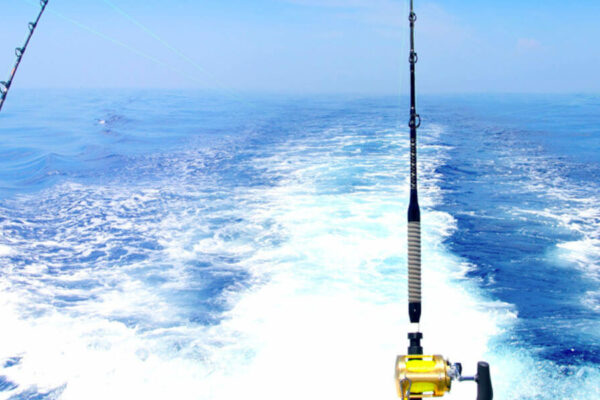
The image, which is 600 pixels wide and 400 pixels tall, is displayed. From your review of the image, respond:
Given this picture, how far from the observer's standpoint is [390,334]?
6887 mm

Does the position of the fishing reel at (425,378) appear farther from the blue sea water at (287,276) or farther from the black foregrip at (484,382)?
the blue sea water at (287,276)

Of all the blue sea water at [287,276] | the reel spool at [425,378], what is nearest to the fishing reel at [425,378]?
the reel spool at [425,378]

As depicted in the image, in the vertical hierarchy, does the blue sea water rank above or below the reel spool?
below

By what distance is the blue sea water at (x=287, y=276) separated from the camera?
5.99 meters

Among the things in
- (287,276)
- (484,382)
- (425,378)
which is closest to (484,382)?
(484,382)

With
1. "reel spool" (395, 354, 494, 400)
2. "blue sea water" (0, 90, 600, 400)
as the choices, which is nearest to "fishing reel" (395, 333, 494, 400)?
"reel spool" (395, 354, 494, 400)

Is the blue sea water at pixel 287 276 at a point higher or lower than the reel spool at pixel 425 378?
lower

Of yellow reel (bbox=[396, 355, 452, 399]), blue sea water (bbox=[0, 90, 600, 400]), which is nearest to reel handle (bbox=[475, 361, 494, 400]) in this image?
yellow reel (bbox=[396, 355, 452, 399])

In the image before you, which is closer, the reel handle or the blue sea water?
the reel handle

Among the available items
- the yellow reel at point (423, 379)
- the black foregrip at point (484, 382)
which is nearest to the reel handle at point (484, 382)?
the black foregrip at point (484, 382)

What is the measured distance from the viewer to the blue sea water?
5988 millimetres

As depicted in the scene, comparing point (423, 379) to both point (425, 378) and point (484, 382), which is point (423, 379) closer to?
point (425, 378)

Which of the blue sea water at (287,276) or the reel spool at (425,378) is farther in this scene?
the blue sea water at (287,276)

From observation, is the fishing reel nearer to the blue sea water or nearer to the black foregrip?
the black foregrip
